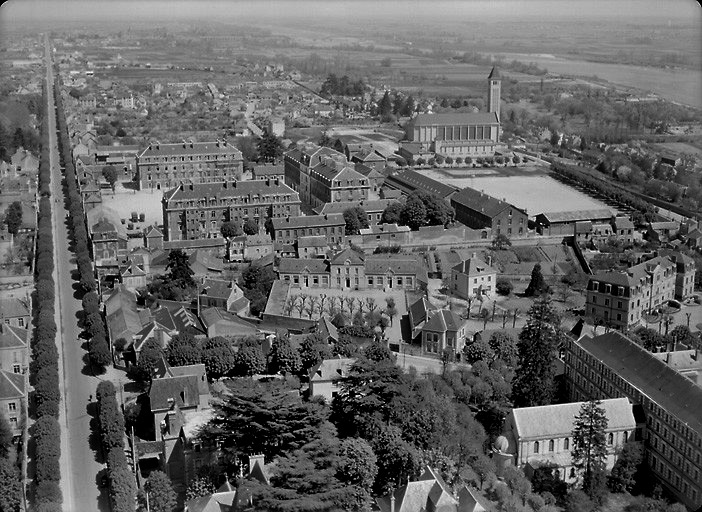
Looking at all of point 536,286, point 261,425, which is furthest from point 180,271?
point 261,425

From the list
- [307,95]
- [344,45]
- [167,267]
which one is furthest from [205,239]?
[344,45]

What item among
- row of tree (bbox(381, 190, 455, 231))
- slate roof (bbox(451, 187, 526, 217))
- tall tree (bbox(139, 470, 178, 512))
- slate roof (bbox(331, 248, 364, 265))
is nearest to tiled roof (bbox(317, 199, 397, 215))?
row of tree (bbox(381, 190, 455, 231))

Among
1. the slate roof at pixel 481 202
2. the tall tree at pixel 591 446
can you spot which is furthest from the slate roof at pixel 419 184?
the tall tree at pixel 591 446

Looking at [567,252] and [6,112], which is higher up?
[6,112]

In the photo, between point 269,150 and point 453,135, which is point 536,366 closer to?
point 269,150

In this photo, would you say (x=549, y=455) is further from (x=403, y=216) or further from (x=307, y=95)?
(x=307, y=95)

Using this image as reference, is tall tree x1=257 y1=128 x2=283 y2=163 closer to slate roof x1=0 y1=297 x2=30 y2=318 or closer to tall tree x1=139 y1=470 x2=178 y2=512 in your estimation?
slate roof x1=0 y1=297 x2=30 y2=318
